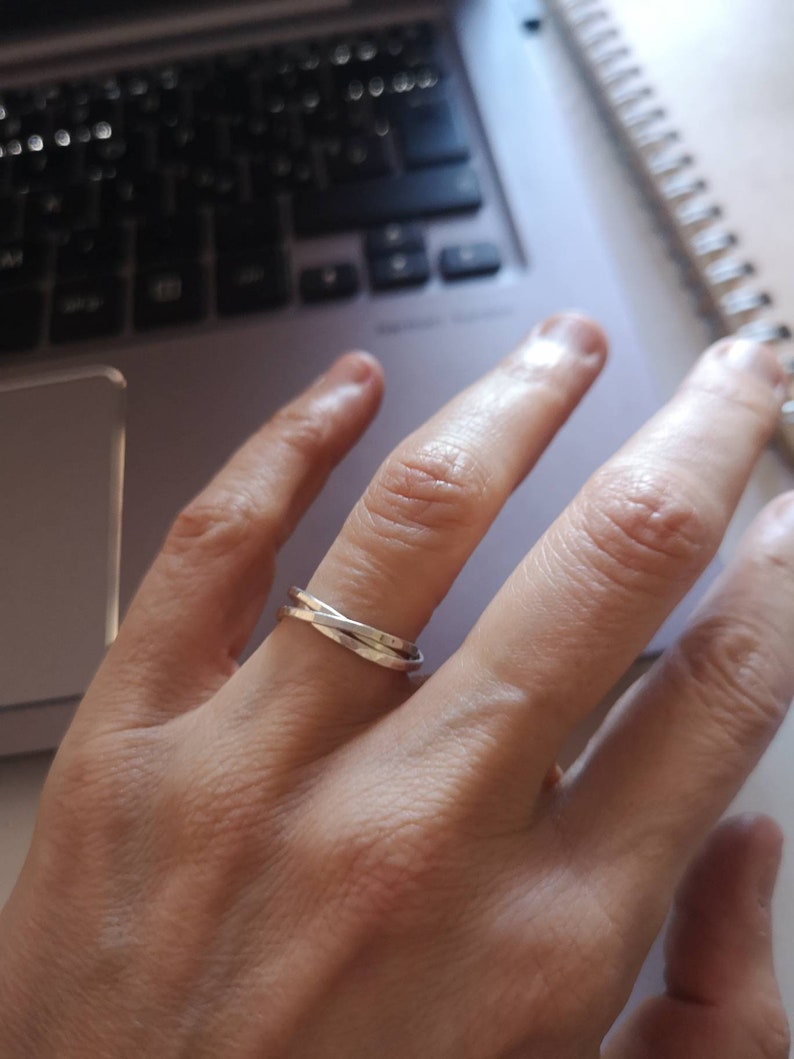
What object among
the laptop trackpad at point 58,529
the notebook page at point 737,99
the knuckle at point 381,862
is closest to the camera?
the knuckle at point 381,862

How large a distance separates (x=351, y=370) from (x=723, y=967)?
0.37 m

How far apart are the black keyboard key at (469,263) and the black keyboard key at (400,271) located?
15mm

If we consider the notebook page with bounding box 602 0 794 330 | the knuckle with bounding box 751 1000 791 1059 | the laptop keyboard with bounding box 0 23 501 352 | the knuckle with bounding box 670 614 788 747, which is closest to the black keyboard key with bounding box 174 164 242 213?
the laptop keyboard with bounding box 0 23 501 352

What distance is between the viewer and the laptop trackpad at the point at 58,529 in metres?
0.44

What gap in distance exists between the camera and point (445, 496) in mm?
388

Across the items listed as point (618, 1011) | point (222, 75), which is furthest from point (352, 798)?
point (222, 75)

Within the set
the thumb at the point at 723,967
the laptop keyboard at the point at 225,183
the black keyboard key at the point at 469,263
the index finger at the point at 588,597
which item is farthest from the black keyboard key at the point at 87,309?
the thumb at the point at 723,967

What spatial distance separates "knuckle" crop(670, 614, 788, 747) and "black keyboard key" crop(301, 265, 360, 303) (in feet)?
1.08

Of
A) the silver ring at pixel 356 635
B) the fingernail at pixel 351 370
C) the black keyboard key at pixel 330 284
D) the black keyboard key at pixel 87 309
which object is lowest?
the silver ring at pixel 356 635

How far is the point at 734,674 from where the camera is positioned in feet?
1.21

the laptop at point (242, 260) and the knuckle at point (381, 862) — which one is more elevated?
the laptop at point (242, 260)

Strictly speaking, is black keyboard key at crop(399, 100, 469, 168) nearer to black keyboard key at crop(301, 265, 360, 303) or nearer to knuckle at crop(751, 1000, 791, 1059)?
black keyboard key at crop(301, 265, 360, 303)

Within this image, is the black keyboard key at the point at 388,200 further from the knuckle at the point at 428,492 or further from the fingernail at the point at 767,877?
the fingernail at the point at 767,877

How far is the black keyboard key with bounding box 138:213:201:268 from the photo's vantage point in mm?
572
